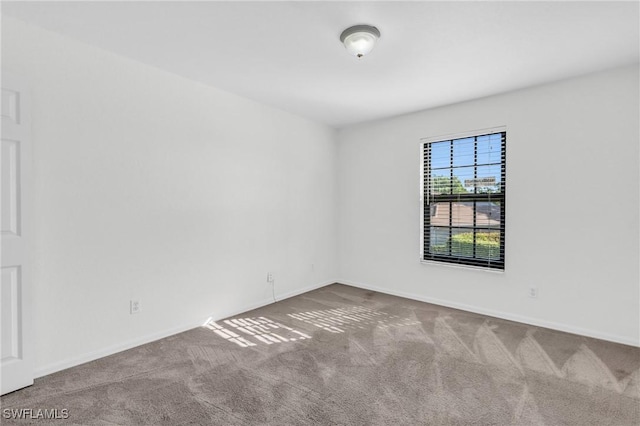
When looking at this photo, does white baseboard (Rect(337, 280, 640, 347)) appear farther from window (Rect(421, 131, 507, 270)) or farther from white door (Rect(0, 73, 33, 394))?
white door (Rect(0, 73, 33, 394))

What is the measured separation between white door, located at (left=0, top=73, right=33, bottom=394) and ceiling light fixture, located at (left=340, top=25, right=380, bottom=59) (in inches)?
92.8

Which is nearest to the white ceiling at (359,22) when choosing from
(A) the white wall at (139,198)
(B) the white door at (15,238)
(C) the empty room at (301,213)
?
(C) the empty room at (301,213)

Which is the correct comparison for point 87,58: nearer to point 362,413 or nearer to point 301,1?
point 301,1

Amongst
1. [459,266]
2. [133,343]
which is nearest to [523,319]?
[459,266]

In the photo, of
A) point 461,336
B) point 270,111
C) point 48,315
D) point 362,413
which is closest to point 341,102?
point 270,111

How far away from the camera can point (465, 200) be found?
160 inches

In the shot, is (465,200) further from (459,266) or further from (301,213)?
(301,213)

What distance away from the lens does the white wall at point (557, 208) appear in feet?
9.86

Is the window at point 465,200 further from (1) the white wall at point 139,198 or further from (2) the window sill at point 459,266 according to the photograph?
(1) the white wall at point 139,198

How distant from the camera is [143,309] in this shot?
9.80ft

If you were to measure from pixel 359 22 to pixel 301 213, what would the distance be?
9.31ft

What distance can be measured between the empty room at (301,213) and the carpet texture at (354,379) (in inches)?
0.9

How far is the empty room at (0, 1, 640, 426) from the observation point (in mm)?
2180

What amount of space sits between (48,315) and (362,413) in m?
2.43
